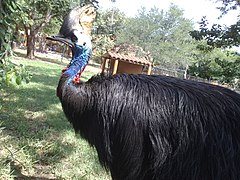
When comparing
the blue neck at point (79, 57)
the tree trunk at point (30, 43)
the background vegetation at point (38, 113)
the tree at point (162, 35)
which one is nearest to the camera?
the blue neck at point (79, 57)

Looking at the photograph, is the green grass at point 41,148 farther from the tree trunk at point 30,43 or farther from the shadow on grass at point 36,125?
the tree trunk at point 30,43

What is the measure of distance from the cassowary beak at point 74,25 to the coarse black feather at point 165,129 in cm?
53

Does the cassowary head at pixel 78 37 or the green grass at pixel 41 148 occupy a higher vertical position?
the cassowary head at pixel 78 37

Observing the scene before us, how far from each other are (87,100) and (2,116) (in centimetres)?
242

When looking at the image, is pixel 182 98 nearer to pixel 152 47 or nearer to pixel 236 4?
pixel 236 4

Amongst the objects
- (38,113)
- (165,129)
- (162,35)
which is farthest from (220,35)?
(162,35)

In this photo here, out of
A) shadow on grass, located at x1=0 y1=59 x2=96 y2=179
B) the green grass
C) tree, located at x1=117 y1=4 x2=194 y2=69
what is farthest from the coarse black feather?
tree, located at x1=117 y1=4 x2=194 y2=69

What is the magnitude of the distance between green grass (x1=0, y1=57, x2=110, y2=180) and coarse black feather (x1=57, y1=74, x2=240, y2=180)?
1055mm

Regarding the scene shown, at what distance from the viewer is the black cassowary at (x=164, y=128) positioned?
1.71 meters

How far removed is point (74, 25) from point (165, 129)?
1.03 metres

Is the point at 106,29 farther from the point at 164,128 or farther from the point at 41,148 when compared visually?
the point at 164,128

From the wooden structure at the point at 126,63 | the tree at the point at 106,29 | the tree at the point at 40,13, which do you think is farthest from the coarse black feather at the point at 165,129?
the tree at the point at 106,29

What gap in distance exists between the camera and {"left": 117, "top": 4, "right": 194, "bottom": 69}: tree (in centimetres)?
2188

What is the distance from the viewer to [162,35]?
22.8 meters
